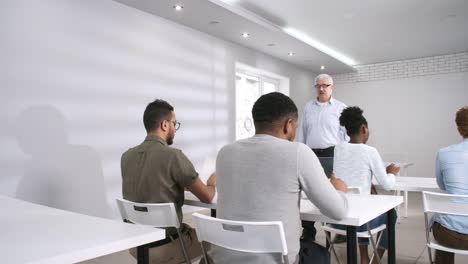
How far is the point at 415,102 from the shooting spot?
8.47 metres

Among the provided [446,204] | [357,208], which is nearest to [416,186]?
[446,204]

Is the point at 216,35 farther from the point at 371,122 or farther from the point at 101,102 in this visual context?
the point at 371,122

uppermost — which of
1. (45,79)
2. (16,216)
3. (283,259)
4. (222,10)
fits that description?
(222,10)

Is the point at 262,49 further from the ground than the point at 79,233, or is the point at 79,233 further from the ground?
the point at 262,49

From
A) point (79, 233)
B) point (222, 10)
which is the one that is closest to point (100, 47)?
point (222, 10)

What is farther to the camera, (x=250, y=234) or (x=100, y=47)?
(x=100, y=47)

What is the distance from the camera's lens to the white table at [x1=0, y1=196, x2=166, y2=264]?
0.98 m

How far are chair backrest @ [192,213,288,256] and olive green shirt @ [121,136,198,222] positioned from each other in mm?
539

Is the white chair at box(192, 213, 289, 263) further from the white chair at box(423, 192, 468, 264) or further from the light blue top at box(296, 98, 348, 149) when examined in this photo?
the light blue top at box(296, 98, 348, 149)

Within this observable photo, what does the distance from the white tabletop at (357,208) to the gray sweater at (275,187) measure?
0.06 metres

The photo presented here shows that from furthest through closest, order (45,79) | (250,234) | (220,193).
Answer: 1. (45,79)
2. (220,193)
3. (250,234)

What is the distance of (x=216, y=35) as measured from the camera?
582 cm

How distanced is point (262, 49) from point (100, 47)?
Answer: 3255 mm

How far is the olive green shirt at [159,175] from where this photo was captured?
6.82 feet
